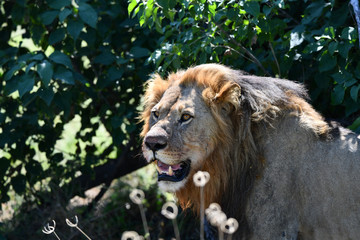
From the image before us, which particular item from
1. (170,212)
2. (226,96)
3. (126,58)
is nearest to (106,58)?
(126,58)

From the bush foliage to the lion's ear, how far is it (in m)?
0.59

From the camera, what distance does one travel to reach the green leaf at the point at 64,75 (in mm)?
4098

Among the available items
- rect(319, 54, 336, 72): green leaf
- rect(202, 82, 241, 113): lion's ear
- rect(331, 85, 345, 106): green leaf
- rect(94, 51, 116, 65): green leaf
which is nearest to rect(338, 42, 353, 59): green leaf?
rect(319, 54, 336, 72): green leaf

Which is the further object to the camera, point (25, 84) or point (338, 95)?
point (25, 84)

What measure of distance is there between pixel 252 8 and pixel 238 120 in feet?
2.52

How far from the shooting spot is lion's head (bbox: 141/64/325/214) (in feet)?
10.8

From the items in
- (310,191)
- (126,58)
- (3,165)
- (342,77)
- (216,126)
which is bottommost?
(3,165)

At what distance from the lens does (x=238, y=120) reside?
3.39 meters

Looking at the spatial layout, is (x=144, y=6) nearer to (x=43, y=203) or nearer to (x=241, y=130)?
(x=241, y=130)

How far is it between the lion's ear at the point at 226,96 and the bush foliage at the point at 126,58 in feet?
1.93

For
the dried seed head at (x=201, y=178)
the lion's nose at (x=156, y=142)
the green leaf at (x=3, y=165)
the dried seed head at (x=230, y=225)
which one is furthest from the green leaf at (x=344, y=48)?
the green leaf at (x=3, y=165)

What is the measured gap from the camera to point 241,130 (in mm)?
3381

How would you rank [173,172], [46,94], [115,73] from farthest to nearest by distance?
[115,73]
[46,94]
[173,172]

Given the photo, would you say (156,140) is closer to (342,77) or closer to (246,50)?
(246,50)
